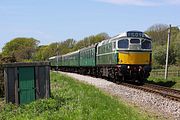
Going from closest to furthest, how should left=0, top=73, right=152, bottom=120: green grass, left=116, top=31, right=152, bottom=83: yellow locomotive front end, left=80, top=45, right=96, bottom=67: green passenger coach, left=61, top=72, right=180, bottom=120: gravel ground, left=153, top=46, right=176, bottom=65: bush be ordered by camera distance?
left=0, top=73, right=152, bottom=120: green grass
left=61, top=72, right=180, bottom=120: gravel ground
left=116, top=31, right=152, bottom=83: yellow locomotive front end
left=80, top=45, right=96, bottom=67: green passenger coach
left=153, top=46, right=176, bottom=65: bush

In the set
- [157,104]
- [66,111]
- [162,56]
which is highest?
[162,56]

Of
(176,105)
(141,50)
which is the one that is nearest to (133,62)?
(141,50)

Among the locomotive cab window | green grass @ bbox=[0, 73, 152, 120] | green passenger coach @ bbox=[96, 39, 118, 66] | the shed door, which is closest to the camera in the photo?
green grass @ bbox=[0, 73, 152, 120]

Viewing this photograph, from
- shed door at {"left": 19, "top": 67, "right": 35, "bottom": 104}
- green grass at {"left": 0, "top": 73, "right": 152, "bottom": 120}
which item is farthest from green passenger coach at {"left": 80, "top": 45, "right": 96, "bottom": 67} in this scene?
green grass at {"left": 0, "top": 73, "right": 152, "bottom": 120}

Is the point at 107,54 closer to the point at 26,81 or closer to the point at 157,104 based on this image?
the point at 157,104

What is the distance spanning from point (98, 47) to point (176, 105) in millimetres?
21132

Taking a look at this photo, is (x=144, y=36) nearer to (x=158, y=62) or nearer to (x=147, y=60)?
(x=147, y=60)

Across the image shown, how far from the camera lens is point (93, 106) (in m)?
12.3

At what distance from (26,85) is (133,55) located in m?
13.2

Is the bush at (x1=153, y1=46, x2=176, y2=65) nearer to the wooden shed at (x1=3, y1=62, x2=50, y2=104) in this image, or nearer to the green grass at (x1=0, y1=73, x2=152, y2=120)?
the wooden shed at (x1=3, y1=62, x2=50, y2=104)

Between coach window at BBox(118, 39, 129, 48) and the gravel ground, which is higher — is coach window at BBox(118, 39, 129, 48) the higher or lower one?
the higher one

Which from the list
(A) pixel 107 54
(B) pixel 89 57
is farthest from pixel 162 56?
(A) pixel 107 54

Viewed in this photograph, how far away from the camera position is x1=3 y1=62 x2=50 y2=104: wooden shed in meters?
13.8

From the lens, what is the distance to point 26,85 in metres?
14.2
